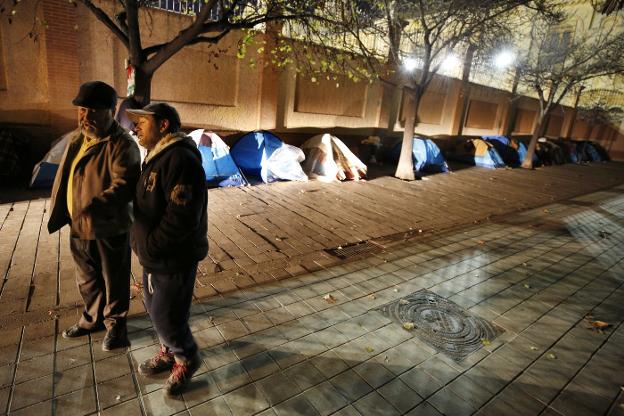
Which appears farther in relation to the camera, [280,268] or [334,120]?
[334,120]

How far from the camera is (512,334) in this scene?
3709 mm

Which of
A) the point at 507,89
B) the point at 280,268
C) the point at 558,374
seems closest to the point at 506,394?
the point at 558,374

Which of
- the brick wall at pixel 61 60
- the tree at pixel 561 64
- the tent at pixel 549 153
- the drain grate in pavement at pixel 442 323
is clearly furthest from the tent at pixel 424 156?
the brick wall at pixel 61 60

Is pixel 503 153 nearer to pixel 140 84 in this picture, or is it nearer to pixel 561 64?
Result: pixel 561 64

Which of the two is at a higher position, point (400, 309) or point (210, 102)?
point (210, 102)

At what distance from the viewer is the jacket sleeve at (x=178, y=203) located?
2.22 meters

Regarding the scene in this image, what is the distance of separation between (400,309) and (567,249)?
430 centimetres

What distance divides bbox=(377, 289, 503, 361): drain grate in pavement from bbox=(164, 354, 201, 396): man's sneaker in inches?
81.6

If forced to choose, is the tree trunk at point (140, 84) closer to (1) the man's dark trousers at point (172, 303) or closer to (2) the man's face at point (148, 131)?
(2) the man's face at point (148, 131)

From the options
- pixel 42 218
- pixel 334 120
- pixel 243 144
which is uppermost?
pixel 334 120

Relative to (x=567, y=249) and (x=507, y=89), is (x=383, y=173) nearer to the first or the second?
(x=567, y=249)

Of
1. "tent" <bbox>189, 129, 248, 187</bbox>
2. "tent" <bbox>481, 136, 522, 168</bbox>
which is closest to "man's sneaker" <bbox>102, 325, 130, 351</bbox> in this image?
"tent" <bbox>189, 129, 248, 187</bbox>

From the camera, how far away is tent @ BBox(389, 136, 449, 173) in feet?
43.1

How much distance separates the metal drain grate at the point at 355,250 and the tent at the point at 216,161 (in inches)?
168
